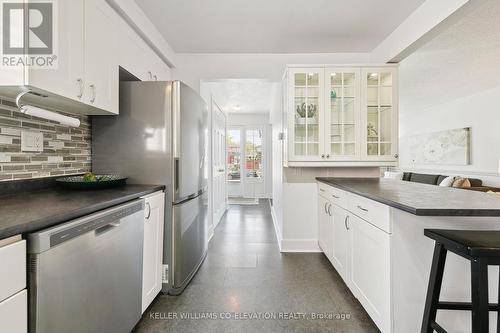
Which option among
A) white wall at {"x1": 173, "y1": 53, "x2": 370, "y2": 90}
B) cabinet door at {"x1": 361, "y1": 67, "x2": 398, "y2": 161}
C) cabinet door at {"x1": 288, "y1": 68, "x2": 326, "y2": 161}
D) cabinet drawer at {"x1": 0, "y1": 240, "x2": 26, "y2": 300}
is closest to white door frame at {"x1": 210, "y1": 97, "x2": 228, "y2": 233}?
white wall at {"x1": 173, "y1": 53, "x2": 370, "y2": 90}

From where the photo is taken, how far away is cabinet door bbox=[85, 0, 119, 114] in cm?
155

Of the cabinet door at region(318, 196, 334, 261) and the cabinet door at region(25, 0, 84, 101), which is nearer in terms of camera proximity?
the cabinet door at region(25, 0, 84, 101)

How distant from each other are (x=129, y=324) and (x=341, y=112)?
2.69 metres

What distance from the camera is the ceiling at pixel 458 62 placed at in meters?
2.58

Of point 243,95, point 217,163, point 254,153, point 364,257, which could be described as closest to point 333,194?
point 364,257

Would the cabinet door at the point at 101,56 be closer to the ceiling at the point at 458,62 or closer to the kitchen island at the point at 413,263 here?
the kitchen island at the point at 413,263

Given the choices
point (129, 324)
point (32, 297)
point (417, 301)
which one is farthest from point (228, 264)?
point (32, 297)

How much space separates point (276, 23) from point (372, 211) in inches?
78.6

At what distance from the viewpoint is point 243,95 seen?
5.09 metres

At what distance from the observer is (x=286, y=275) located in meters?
2.34

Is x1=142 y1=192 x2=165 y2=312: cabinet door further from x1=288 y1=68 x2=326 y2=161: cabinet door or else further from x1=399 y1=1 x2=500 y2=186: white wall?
x1=399 y1=1 x2=500 y2=186: white wall

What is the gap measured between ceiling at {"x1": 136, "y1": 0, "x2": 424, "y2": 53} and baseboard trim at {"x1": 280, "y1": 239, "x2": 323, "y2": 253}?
2372mm

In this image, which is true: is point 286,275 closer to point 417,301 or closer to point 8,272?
point 417,301

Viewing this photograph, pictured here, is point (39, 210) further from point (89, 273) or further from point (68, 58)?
point (68, 58)
